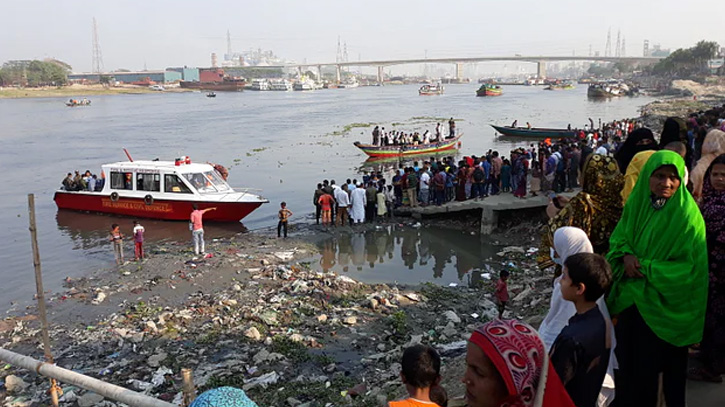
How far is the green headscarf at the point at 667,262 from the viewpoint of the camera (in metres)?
3.12

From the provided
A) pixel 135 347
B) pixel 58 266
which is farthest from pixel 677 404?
pixel 58 266

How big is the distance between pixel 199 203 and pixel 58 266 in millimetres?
4154

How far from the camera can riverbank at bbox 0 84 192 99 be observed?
10920 centimetres

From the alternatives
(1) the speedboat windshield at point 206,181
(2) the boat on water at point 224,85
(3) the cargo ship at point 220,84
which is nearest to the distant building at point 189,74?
(3) the cargo ship at point 220,84

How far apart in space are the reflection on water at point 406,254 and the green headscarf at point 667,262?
804 cm

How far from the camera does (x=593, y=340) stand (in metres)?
2.56

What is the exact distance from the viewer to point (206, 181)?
55.8 feet

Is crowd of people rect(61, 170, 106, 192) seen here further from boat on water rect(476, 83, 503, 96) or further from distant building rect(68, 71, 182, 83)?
distant building rect(68, 71, 182, 83)

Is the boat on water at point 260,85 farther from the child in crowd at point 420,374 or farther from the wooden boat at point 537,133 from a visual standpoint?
the child in crowd at point 420,374

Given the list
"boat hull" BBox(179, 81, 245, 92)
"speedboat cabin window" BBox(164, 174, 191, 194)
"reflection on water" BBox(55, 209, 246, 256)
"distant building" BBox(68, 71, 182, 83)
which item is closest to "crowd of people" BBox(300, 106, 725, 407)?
"reflection on water" BBox(55, 209, 246, 256)

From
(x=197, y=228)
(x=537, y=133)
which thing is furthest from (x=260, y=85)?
(x=197, y=228)

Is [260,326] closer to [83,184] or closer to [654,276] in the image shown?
[654,276]

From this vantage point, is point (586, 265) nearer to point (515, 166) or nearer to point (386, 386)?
point (386, 386)

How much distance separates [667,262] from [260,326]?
673 centimetres
